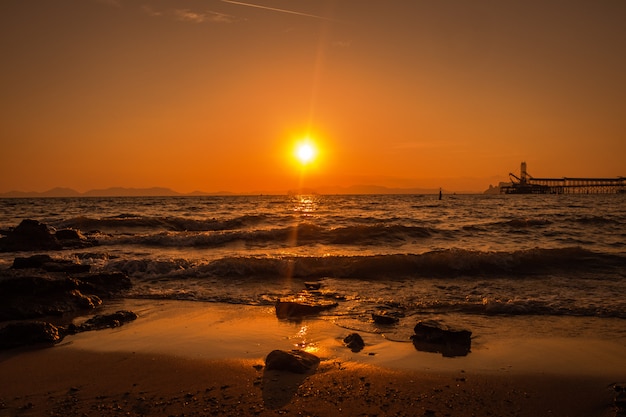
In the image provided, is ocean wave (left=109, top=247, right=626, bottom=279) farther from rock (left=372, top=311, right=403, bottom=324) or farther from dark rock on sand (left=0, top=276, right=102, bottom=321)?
rock (left=372, top=311, right=403, bottom=324)

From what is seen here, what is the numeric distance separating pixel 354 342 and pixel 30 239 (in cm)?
2173

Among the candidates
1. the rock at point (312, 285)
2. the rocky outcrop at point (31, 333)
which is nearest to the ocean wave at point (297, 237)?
the rock at point (312, 285)

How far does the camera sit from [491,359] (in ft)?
21.4

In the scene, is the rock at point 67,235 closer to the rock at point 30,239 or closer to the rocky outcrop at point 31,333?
the rock at point 30,239

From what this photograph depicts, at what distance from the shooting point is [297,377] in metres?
5.73

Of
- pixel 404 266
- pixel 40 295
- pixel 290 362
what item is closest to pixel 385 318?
pixel 290 362

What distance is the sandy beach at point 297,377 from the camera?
499 centimetres

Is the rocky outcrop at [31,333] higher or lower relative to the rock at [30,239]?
higher

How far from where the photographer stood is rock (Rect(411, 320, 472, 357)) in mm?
6965

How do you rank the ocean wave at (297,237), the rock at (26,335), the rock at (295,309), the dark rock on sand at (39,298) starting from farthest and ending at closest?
the ocean wave at (297,237) → the dark rock on sand at (39,298) → the rock at (295,309) → the rock at (26,335)

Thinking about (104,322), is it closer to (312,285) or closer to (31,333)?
(31,333)

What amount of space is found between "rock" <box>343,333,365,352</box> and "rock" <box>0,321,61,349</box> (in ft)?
16.3

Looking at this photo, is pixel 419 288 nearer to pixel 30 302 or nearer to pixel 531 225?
pixel 30 302

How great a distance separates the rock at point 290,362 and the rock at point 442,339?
194 cm
